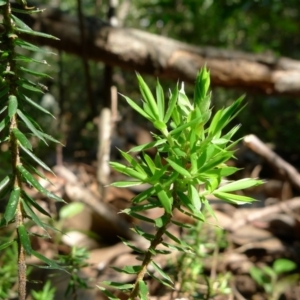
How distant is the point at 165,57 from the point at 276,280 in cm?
129

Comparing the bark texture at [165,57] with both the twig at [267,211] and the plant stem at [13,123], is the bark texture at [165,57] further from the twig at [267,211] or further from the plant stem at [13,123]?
the plant stem at [13,123]

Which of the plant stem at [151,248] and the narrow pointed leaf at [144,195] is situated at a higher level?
the narrow pointed leaf at [144,195]

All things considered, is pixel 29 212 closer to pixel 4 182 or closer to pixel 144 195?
pixel 4 182

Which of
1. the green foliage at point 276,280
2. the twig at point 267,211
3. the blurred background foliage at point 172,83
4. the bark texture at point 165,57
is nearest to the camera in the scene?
the green foliage at point 276,280

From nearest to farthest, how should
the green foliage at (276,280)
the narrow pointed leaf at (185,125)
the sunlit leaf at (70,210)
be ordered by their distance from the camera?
the narrow pointed leaf at (185,125) < the green foliage at (276,280) < the sunlit leaf at (70,210)

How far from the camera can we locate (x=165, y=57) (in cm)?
248

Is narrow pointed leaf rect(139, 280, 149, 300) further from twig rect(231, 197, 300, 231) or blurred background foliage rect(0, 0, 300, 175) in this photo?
blurred background foliage rect(0, 0, 300, 175)

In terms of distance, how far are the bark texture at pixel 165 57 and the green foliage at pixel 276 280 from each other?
1172 millimetres

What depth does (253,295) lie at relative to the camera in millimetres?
1603

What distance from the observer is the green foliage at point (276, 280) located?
61.1 inches

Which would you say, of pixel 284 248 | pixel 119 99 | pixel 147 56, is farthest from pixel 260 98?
pixel 284 248

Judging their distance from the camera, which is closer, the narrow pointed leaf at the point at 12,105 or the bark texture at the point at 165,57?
the narrow pointed leaf at the point at 12,105

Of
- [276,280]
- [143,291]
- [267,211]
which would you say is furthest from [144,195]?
[267,211]

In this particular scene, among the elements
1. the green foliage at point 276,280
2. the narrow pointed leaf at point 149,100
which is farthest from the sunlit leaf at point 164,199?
the green foliage at point 276,280
